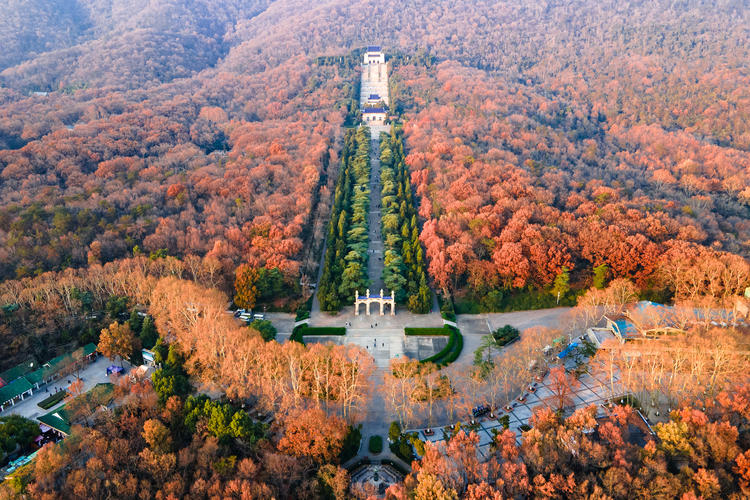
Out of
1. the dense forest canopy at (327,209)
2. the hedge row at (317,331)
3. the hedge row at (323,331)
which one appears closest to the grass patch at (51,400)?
the dense forest canopy at (327,209)

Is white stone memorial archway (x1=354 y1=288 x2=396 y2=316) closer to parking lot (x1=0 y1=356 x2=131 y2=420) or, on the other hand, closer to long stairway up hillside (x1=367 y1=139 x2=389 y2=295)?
long stairway up hillside (x1=367 y1=139 x2=389 y2=295)

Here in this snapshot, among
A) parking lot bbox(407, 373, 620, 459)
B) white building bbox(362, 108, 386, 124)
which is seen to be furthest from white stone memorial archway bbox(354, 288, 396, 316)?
white building bbox(362, 108, 386, 124)

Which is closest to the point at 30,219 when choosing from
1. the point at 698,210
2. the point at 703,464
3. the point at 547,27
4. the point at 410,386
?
the point at 410,386

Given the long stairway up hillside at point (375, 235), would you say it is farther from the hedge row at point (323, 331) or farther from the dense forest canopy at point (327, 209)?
the hedge row at point (323, 331)

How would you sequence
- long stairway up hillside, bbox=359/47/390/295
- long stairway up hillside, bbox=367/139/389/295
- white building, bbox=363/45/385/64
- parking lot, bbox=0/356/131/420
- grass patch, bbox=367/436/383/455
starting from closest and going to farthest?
grass patch, bbox=367/436/383/455, parking lot, bbox=0/356/131/420, long stairway up hillside, bbox=367/139/389/295, long stairway up hillside, bbox=359/47/390/295, white building, bbox=363/45/385/64

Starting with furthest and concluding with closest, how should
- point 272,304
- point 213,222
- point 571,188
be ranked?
point 571,188
point 213,222
point 272,304

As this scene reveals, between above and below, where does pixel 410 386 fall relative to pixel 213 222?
below

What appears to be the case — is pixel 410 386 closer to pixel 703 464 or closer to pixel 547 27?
pixel 703 464
